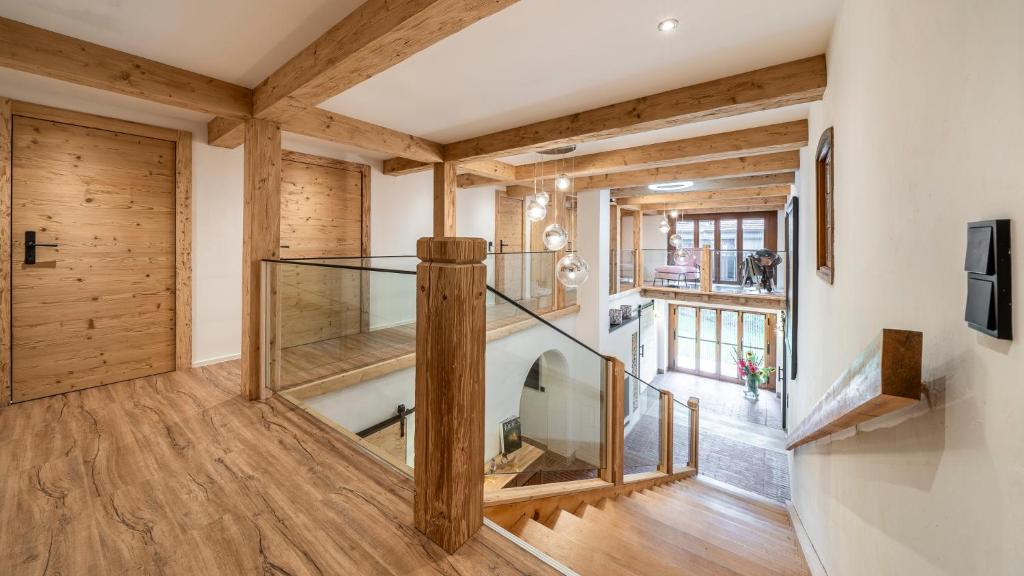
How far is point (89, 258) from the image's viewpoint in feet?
10.4

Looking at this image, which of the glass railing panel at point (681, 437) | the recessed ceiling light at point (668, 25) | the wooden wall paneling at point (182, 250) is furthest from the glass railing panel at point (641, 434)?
the wooden wall paneling at point (182, 250)

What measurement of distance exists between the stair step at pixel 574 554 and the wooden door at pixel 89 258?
11.7ft

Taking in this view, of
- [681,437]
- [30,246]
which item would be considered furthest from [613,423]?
[681,437]

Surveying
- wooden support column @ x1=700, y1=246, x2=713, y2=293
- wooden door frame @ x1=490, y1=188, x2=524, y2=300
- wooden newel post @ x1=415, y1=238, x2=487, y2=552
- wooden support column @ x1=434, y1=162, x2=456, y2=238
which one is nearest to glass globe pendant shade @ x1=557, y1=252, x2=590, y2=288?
wooden support column @ x1=434, y1=162, x2=456, y2=238

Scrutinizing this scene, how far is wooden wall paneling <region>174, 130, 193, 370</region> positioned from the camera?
3545 mm

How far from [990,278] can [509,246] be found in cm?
719

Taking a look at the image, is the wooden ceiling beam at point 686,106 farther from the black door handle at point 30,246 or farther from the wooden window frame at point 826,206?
the black door handle at point 30,246

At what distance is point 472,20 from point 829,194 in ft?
6.93

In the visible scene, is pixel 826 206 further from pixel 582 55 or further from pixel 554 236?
pixel 554 236

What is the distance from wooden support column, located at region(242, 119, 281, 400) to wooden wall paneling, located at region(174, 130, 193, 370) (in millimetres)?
1153

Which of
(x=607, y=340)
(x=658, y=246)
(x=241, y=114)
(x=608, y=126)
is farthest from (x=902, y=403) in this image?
(x=658, y=246)

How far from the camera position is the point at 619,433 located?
325 centimetres

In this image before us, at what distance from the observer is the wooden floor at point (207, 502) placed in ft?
4.17

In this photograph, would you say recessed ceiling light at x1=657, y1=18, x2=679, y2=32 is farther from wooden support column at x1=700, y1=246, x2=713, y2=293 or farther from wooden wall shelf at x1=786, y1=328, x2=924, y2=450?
wooden support column at x1=700, y1=246, x2=713, y2=293
